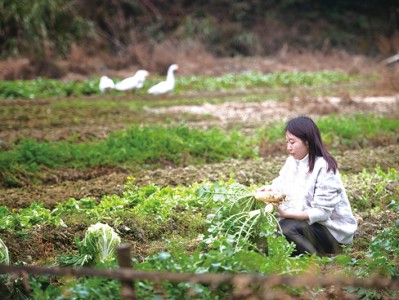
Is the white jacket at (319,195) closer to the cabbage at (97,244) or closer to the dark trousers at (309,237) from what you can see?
the dark trousers at (309,237)

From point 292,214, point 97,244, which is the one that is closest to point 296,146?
point 292,214

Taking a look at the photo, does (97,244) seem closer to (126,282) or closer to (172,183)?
(126,282)

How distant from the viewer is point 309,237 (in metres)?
5.00

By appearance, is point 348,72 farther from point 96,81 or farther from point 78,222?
point 78,222

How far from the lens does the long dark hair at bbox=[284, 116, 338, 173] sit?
5035 millimetres

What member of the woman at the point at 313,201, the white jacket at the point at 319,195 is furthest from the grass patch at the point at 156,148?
the woman at the point at 313,201

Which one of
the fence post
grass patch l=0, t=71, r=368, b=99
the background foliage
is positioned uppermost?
the background foliage

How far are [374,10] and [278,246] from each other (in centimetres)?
3182

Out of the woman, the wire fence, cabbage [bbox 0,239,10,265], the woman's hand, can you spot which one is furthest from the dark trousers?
cabbage [bbox 0,239,10,265]

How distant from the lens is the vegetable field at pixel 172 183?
396 cm

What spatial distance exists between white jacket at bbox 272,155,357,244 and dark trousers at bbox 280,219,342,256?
53 millimetres

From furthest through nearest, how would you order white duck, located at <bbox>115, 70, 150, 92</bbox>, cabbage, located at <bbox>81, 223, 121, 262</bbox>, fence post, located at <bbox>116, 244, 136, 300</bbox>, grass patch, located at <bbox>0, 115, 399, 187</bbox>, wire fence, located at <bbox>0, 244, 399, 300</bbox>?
white duck, located at <bbox>115, 70, 150, 92</bbox> < grass patch, located at <bbox>0, 115, 399, 187</bbox> < cabbage, located at <bbox>81, 223, 121, 262</bbox> < fence post, located at <bbox>116, 244, 136, 300</bbox> < wire fence, located at <bbox>0, 244, 399, 300</bbox>

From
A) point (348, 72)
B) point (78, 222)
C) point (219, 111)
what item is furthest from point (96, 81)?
point (78, 222)

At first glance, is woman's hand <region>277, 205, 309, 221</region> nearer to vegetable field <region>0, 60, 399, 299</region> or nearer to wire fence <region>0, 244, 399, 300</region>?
vegetable field <region>0, 60, 399, 299</region>
